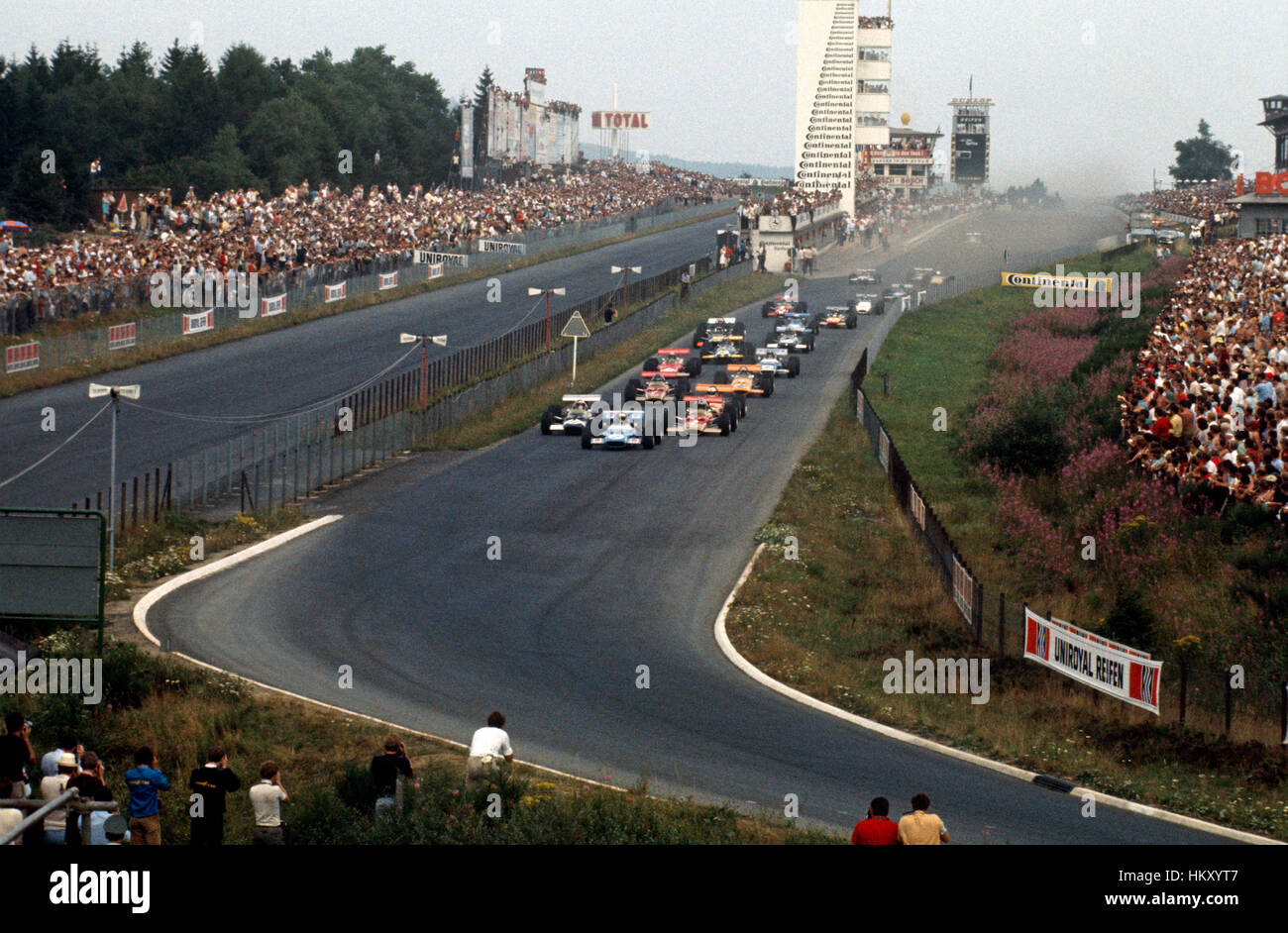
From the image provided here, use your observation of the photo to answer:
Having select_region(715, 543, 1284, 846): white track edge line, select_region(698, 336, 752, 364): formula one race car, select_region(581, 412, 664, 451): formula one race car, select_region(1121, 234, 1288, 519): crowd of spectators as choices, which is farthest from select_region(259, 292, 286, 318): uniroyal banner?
select_region(715, 543, 1284, 846): white track edge line

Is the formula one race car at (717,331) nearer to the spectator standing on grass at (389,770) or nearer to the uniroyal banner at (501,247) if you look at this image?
the uniroyal banner at (501,247)

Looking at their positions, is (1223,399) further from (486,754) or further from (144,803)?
(144,803)

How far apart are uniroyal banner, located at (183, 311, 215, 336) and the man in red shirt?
46.7 meters

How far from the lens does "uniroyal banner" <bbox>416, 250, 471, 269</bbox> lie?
253 ft

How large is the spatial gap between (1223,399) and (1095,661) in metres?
7.53

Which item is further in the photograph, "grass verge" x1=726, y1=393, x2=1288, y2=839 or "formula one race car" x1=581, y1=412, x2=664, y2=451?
"formula one race car" x1=581, y1=412, x2=664, y2=451

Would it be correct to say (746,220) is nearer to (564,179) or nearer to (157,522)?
(564,179)

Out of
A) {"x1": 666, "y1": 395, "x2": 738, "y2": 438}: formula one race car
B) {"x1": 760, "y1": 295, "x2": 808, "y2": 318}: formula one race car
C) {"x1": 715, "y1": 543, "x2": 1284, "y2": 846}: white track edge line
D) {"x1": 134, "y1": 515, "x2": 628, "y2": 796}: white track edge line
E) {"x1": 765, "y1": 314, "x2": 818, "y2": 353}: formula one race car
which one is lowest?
{"x1": 715, "y1": 543, "x2": 1284, "y2": 846}: white track edge line

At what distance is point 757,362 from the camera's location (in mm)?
59688

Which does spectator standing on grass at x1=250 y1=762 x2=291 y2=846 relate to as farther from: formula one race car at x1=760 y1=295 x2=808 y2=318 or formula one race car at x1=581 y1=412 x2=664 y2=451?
formula one race car at x1=760 y1=295 x2=808 y2=318

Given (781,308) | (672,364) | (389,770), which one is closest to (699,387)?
(672,364)
